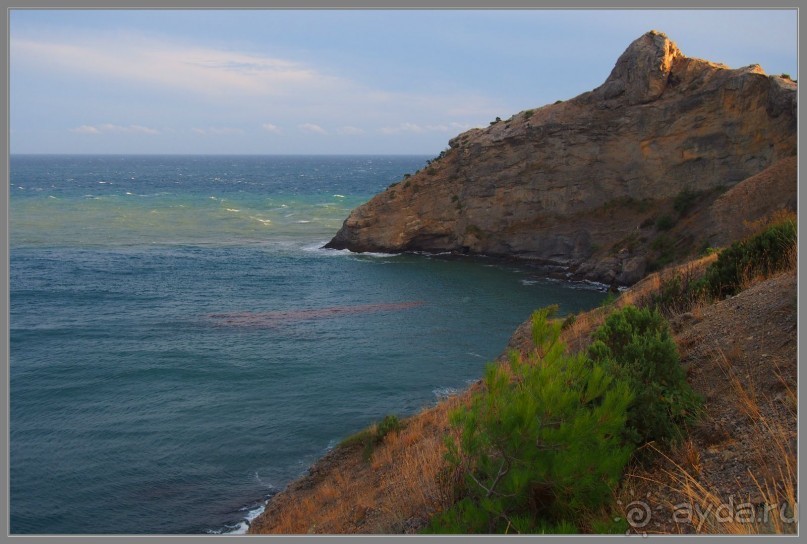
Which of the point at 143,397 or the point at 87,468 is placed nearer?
the point at 87,468

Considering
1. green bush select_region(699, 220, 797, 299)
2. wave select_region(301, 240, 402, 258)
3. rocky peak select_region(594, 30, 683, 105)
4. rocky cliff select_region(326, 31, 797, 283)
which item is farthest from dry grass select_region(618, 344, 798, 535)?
wave select_region(301, 240, 402, 258)

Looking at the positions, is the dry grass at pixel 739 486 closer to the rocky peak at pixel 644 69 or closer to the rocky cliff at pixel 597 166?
the rocky cliff at pixel 597 166

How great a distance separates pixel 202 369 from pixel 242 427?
206 inches

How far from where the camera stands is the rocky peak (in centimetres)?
4044

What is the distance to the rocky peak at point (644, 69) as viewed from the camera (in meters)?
40.4

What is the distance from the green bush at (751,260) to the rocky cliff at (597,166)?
2524 centimetres

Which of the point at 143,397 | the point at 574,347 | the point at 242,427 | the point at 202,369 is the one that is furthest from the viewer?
the point at 202,369

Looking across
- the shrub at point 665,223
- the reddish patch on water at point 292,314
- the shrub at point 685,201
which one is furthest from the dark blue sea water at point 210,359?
the shrub at point 685,201

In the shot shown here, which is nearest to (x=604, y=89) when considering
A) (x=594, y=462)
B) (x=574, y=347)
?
(x=574, y=347)

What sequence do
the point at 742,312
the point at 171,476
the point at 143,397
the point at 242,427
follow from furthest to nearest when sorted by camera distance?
the point at 143,397, the point at 242,427, the point at 171,476, the point at 742,312

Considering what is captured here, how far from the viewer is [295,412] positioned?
19.0m

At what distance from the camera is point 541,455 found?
216 inches

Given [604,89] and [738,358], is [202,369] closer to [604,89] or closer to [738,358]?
[738,358]

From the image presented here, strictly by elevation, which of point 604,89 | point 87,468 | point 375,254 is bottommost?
point 87,468
